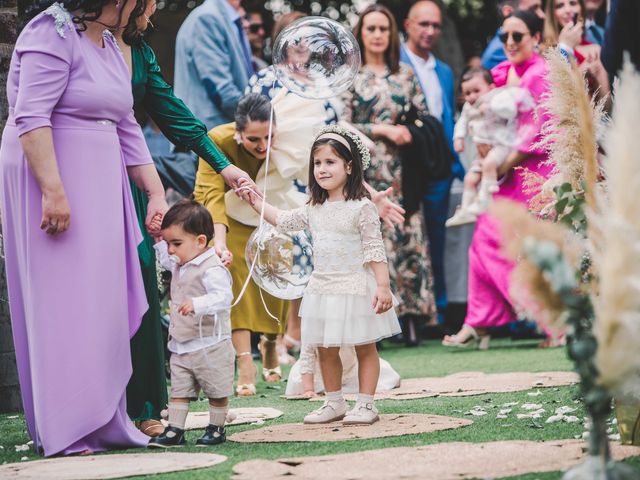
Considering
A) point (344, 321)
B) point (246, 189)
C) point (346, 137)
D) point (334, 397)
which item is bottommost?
point (334, 397)

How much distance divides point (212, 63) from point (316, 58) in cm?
270

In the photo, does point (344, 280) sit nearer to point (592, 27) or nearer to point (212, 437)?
point (212, 437)

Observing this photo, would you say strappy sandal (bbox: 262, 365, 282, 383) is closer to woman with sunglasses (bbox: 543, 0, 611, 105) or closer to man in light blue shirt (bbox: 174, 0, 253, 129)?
man in light blue shirt (bbox: 174, 0, 253, 129)

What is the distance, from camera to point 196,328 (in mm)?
4629

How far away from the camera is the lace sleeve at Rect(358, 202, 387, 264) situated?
5082 millimetres

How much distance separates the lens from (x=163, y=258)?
5.46 meters

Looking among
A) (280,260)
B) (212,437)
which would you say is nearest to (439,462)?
(212,437)

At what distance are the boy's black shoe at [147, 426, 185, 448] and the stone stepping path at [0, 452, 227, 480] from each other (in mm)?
193

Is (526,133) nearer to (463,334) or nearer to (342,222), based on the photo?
(463,334)

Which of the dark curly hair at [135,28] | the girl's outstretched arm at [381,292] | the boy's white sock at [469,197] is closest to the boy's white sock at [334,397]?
the girl's outstretched arm at [381,292]

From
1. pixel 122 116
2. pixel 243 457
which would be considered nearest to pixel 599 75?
pixel 122 116

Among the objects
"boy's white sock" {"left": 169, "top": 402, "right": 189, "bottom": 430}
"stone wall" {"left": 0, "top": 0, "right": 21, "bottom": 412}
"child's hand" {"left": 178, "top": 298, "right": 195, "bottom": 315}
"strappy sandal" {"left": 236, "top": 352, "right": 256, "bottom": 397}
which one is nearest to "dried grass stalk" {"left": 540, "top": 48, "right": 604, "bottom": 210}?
"child's hand" {"left": 178, "top": 298, "right": 195, "bottom": 315}

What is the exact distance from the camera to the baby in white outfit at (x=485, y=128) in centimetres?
859

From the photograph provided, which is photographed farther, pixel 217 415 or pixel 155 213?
pixel 155 213
